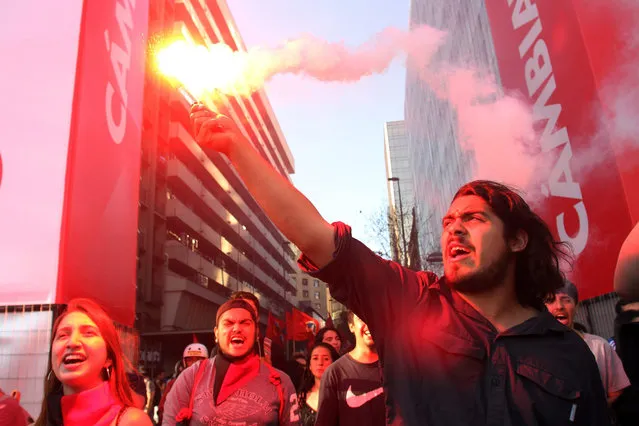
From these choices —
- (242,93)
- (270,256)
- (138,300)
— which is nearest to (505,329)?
(242,93)

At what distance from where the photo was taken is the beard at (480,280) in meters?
1.75

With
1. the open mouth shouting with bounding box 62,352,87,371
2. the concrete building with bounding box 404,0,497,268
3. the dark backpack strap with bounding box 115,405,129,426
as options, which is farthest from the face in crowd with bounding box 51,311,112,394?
the concrete building with bounding box 404,0,497,268

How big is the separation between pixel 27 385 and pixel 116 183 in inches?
139

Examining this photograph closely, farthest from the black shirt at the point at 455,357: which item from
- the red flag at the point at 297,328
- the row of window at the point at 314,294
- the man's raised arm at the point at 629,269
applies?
the row of window at the point at 314,294

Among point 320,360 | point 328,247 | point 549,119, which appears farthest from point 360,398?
point 549,119

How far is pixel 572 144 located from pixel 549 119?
94 cm

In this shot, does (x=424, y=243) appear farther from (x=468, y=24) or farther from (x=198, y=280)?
(x=468, y=24)

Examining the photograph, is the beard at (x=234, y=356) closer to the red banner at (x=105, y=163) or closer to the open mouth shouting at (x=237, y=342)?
the open mouth shouting at (x=237, y=342)

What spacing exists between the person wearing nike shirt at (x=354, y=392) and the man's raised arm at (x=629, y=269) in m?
2.21

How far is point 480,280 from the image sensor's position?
69.0 inches

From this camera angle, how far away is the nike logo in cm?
349

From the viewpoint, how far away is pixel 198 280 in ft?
113

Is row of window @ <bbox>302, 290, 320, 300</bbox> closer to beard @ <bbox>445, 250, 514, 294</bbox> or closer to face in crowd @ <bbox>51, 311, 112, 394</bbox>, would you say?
face in crowd @ <bbox>51, 311, 112, 394</bbox>

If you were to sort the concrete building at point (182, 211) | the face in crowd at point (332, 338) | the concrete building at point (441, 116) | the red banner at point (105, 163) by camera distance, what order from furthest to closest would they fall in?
the concrete building at point (182, 211), the concrete building at point (441, 116), the red banner at point (105, 163), the face in crowd at point (332, 338)
